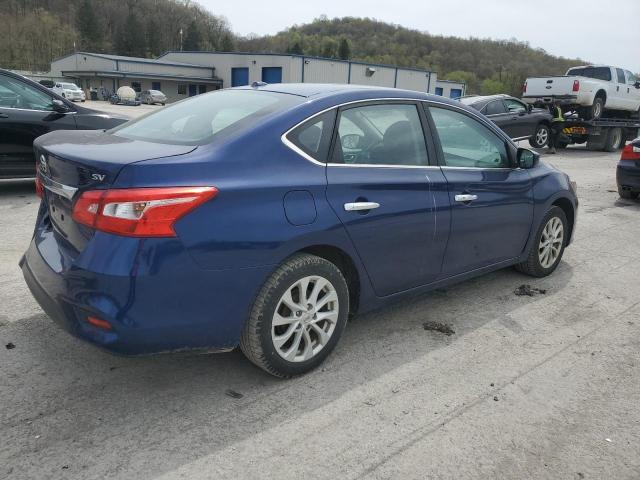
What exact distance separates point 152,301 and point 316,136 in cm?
129

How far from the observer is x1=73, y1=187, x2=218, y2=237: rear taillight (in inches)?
96.3

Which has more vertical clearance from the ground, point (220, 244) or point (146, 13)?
point (146, 13)

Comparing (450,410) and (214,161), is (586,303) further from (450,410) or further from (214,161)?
(214,161)

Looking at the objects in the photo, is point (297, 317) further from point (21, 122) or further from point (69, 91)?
point (69, 91)

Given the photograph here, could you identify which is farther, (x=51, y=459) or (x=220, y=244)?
(x=220, y=244)

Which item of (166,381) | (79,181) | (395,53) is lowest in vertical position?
(166,381)

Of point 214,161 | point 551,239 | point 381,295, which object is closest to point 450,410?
point 381,295

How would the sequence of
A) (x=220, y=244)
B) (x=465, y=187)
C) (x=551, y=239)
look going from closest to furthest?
(x=220, y=244), (x=465, y=187), (x=551, y=239)

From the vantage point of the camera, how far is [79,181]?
266cm

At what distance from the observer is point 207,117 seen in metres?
3.32

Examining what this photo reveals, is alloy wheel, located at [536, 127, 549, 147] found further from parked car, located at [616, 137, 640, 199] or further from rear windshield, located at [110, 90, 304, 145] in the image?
rear windshield, located at [110, 90, 304, 145]

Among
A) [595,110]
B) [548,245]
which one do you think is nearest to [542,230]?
[548,245]

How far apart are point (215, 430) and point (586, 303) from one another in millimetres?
3317

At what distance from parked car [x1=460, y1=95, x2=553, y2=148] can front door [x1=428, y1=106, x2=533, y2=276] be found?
10.1 meters
